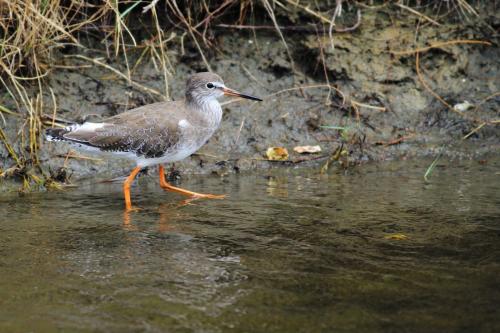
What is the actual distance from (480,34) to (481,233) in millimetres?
3793

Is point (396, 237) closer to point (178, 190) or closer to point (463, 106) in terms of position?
point (178, 190)

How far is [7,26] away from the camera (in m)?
6.66

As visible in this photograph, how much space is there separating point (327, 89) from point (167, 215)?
2.82m

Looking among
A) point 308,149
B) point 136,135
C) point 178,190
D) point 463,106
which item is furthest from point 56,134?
point 463,106

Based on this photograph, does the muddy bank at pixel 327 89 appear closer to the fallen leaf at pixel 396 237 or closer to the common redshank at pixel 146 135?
the common redshank at pixel 146 135

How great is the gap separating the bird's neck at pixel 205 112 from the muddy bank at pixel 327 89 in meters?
0.62

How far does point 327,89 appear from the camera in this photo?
7758 mm

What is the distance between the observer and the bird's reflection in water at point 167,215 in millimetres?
5277

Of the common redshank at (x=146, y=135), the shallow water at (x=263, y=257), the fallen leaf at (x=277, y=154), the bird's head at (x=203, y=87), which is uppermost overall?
the bird's head at (x=203, y=87)

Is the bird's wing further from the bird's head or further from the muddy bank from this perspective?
the muddy bank

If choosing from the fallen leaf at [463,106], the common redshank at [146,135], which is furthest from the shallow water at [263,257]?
the fallen leaf at [463,106]

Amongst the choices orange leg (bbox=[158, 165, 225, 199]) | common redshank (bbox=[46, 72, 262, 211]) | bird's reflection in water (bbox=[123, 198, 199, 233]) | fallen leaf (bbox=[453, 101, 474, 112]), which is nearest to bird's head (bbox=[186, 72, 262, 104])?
common redshank (bbox=[46, 72, 262, 211])

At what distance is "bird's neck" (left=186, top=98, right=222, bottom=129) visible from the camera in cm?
638

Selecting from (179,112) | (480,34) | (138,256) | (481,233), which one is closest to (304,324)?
(138,256)
